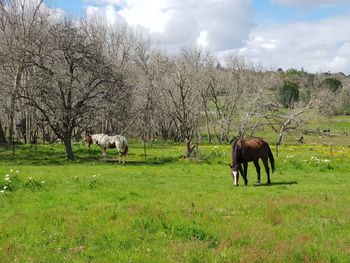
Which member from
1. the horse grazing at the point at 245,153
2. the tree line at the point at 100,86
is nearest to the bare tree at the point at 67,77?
the tree line at the point at 100,86

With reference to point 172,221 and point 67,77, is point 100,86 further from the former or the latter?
point 172,221

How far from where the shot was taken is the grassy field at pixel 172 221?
333 inches

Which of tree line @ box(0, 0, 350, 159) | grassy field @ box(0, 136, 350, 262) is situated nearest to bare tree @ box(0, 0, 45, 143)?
tree line @ box(0, 0, 350, 159)

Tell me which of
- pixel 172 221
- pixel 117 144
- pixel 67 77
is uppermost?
pixel 67 77

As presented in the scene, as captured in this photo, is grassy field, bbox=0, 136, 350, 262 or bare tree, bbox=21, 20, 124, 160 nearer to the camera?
grassy field, bbox=0, 136, 350, 262

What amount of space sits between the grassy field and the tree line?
37.9 ft

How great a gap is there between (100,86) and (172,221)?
22.1 m

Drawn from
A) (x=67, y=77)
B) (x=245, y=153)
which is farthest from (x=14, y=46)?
(x=245, y=153)

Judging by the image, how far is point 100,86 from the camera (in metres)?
31.7

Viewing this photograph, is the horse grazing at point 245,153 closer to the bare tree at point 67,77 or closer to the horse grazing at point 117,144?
the horse grazing at point 117,144

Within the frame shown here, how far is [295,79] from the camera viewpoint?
147000 millimetres

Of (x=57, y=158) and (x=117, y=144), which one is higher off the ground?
(x=117, y=144)

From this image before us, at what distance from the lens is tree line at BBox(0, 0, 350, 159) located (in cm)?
3048

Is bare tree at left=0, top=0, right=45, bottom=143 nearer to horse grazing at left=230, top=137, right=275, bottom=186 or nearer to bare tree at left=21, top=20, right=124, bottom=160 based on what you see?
bare tree at left=21, top=20, right=124, bottom=160
